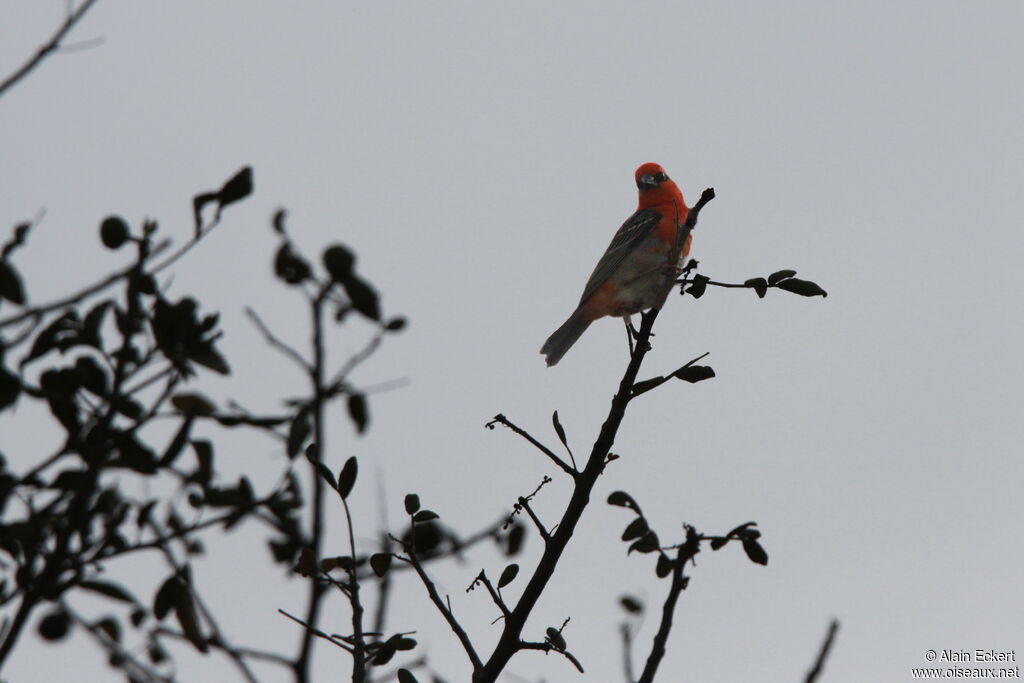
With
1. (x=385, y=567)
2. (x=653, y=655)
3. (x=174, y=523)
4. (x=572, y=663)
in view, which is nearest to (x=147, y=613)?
(x=174, y=523)

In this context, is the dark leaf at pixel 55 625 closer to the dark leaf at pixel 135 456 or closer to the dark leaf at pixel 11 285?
the dark leaf at pixel 135 456

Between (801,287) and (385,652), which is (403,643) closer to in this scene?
(385,652)

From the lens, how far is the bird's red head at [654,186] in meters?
8.62

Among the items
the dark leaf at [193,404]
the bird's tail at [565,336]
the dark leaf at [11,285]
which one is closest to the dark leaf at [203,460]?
the dark leaf at [193,404]

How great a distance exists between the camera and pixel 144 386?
220cm

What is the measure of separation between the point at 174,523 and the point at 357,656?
1.76ft

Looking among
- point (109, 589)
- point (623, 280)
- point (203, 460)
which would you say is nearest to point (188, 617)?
point (109, 589)

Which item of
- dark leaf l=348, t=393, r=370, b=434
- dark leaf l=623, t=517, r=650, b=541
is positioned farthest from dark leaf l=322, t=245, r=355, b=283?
dark leaf l=623, t=517, r=650, b=541

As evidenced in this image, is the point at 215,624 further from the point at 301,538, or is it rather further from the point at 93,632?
the point at 301,538

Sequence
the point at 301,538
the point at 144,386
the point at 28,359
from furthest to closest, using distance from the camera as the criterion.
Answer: the point at 301,538 < the point at 28,359 < the point at 144,386

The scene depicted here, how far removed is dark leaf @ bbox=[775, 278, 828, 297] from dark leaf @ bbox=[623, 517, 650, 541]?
82 centimetres

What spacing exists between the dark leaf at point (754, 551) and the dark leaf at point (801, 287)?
776 mm

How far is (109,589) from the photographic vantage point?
2.14 m

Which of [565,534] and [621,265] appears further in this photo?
[621,265]
